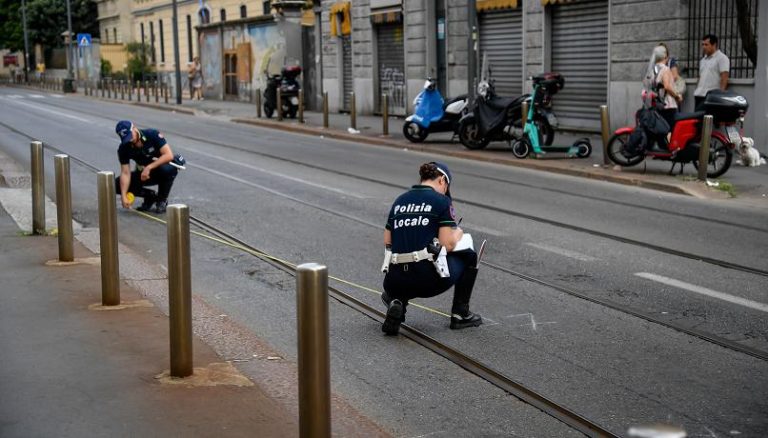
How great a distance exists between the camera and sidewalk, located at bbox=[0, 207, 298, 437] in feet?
16.9

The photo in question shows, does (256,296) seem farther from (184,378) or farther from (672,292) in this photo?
(672,292)

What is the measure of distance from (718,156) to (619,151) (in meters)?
1.83

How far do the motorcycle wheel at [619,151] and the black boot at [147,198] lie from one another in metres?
7.18

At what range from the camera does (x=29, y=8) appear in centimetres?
7881

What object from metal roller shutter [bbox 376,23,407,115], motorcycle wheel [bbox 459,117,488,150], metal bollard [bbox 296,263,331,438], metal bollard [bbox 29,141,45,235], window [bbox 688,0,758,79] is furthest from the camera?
metal roller shutter [bbox 376,23,407,115]

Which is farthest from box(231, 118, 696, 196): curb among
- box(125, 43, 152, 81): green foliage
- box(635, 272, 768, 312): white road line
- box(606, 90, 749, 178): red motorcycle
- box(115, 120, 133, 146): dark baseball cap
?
box(125, 43, 152, 81): green foliage

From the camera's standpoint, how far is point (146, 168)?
42.5ft

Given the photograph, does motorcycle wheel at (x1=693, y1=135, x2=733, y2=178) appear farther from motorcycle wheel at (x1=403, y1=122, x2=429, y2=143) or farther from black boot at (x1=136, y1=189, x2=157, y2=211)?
motorcycle wheel at (x1=403, y1=122, x2=429, y2=143)

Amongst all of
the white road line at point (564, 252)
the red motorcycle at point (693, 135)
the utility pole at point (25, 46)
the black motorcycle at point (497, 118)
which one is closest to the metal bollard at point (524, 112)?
the black motorcycle at point (497, 118)

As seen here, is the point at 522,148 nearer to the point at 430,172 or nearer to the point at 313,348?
the point at 430,172

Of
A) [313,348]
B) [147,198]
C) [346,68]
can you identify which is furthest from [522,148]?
[346,68]

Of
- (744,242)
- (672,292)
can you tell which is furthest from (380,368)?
(744,242)

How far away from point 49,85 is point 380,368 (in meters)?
63.6

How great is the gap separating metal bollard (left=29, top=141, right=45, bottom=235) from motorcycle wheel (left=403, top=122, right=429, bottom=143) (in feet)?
40.6
